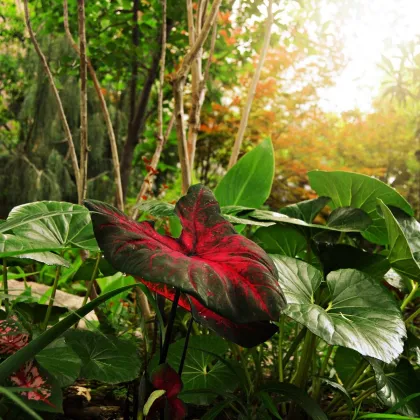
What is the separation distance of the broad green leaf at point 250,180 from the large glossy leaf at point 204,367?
1.43 ft

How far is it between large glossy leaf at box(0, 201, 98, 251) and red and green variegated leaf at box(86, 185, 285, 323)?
21 cm

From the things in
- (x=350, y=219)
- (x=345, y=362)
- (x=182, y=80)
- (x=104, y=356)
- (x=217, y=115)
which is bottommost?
(x=217, y=115)

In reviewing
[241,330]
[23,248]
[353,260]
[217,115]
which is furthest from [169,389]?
[217,115]

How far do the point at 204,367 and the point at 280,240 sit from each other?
14.7 inches

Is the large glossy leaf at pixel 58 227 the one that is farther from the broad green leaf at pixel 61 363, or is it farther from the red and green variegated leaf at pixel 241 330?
the red and green variegated leaf at pixel 241 330

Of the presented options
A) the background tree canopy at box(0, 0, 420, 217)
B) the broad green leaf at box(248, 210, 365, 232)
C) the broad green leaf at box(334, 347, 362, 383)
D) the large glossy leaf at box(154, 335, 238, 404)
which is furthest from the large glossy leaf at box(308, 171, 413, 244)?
the background tree canopy at box(0, 0, 420, 217)

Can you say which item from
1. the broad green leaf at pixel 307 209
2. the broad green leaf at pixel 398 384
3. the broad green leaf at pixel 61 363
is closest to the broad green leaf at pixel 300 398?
the broad green leaf at pixel 398 384

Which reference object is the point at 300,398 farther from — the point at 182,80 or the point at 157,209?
the point at 182,80

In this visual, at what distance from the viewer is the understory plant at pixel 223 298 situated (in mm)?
606

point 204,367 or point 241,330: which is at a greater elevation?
point 241,330

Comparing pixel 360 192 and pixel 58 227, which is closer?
pixel 58 227

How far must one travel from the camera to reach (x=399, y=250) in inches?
36.0

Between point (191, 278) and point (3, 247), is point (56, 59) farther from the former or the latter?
point (191, 278)

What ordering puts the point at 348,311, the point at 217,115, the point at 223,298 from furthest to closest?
the point at 217,115, the point at 348,311, the point at 223,298
